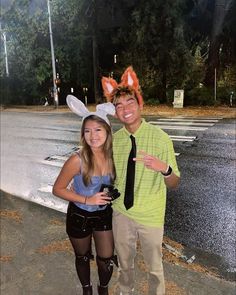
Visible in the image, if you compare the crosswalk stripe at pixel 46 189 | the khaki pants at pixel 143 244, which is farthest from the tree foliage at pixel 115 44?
the khaki pants at pixel 143 244

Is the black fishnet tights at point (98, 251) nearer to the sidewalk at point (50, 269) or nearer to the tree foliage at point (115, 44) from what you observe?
the sidewalk at point (50, 269)

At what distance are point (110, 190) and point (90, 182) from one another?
14cm

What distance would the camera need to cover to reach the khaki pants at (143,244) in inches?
90.2

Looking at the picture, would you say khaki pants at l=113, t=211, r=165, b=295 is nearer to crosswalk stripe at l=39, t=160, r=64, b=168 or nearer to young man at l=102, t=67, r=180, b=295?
young man at l=102, t=67, r=180, b=295

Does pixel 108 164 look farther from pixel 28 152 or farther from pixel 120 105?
pixel 28 152

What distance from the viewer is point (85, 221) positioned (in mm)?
2246

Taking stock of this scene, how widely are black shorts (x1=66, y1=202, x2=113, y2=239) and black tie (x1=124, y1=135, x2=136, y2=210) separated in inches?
6.7

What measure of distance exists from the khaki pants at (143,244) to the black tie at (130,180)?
12cm

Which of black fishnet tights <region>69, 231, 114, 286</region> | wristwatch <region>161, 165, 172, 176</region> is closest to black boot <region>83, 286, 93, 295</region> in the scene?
black fishnet tights <region>69, 231, 114, 286</region>

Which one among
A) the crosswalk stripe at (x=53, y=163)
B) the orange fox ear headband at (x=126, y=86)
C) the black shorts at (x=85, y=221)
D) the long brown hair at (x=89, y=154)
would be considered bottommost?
the crosswalk stripe at (x=53, y=163)

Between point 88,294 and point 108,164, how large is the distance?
1.05m

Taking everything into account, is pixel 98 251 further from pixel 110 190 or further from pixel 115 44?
pixel 115 44

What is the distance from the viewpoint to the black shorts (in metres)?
2.25

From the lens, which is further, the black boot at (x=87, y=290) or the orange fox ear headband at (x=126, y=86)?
the black boot at (x=87, y=290)
